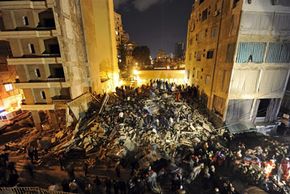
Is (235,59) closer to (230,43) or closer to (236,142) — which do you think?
(230,43)

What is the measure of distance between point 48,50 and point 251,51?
68.8 ft

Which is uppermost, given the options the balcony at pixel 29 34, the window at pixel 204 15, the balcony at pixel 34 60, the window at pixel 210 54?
the window at pixel 204 15

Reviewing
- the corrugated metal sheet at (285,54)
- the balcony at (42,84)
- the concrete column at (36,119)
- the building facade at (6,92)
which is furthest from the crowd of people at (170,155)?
the building facade at (6,92)

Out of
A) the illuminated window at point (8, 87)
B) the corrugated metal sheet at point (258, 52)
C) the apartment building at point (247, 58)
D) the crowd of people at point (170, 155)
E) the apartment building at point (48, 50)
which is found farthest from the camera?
the illuminated window at point (8, 87)

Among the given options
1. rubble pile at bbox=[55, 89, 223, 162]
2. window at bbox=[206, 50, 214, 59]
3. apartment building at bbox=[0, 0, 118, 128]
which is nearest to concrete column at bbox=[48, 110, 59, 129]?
apartment building at bbox=[0, 0, 118, 128]

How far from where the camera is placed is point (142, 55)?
154ft

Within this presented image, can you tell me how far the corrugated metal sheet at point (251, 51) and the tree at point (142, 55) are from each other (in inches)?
1326

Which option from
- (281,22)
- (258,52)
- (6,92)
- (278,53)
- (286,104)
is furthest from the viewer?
(6,92)

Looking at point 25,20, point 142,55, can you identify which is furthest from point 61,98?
point 142,55

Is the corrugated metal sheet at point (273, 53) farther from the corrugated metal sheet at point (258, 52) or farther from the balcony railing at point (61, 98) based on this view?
the balcony railing at point (61, 98)

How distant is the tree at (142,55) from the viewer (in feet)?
152

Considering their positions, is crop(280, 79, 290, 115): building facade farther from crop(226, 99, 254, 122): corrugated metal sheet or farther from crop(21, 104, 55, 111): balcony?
crop(21, 104, 55, 111): balcony

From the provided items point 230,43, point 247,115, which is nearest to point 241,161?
point 247,115

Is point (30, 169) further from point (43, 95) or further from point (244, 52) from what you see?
point (244, 52)
